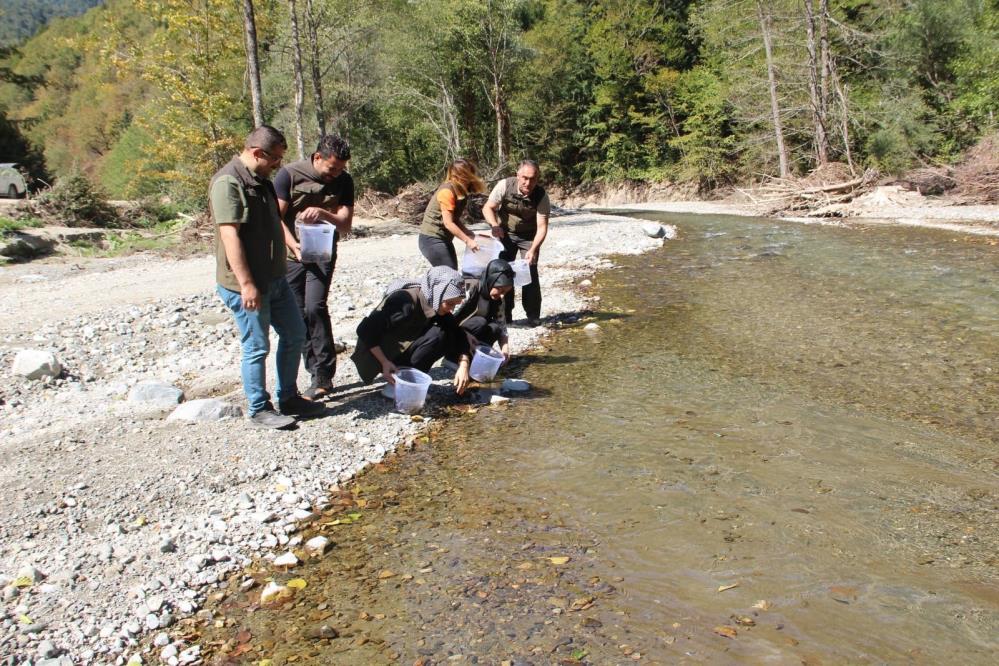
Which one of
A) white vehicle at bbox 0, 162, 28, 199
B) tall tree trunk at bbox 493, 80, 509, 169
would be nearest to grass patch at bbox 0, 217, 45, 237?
white vehicle at bbox 0, 162, 28, 199

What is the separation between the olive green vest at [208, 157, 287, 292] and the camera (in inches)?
178

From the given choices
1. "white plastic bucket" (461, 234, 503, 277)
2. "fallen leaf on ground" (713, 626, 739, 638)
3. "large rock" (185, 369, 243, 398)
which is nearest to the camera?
"fallen leaf on ground" (713, 626, 739, 638)

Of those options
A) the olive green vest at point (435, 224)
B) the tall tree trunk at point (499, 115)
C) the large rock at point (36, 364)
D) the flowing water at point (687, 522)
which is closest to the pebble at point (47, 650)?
the flowing water at point (687, 522)

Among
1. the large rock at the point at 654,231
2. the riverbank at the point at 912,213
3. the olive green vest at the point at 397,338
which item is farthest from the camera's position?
the large rock at the point at 654,231

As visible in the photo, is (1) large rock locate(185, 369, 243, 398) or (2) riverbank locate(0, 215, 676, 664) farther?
(1) large rock locate(185, 369, 243, 398)

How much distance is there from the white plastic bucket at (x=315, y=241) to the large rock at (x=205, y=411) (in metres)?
1.24

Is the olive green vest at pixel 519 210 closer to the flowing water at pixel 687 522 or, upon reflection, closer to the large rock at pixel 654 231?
the flowing water at pixel 687 522

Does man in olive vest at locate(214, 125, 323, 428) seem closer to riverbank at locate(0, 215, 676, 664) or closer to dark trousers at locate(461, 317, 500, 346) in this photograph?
riverbank at locate(0, 215, 676, 664)

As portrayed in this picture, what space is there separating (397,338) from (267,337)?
3.46 feet

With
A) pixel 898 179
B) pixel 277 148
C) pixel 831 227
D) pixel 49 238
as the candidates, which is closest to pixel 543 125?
pixel 898 179

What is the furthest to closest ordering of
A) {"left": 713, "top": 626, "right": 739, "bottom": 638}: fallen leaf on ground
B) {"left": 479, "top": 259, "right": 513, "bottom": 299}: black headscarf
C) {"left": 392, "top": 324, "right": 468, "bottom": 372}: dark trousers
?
{"left": 479, "top": 259, "right": 513, "bottom": 299}: black headscarf < {"left": 392, "top": 324, "right": 468, "bottom": 372}: dark trousers < {"left": 713, "top": 626, "right": 739, "bottom": 638}: fallen leaf on ground

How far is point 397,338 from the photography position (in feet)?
18.5

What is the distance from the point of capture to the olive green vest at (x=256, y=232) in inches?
178

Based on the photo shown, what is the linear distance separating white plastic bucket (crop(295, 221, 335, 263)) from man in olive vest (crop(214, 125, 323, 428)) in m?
0.56
